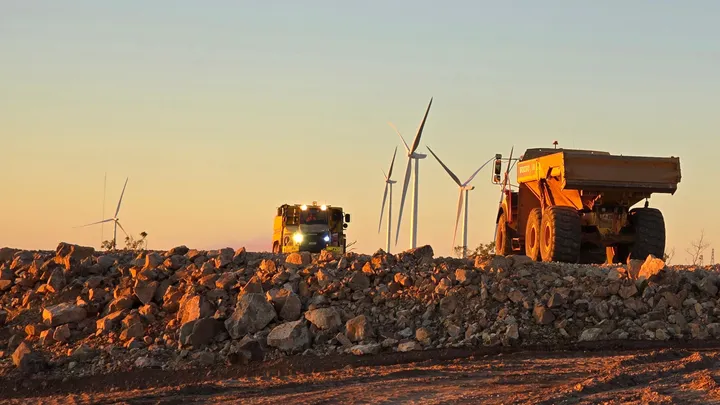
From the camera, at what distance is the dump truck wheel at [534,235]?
2083cm

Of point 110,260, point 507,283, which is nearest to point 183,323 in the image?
point 110,260

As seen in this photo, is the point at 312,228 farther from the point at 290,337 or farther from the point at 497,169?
the point at 290,337

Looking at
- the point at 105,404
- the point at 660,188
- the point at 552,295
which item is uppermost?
the point at 660,188

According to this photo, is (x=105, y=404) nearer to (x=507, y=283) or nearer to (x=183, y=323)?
(x=183, y=323)

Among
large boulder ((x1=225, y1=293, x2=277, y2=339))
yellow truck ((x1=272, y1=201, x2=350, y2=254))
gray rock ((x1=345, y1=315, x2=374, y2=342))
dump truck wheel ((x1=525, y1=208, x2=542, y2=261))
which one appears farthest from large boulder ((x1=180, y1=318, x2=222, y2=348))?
yellow truck ((x1=272, y1=201, x2=350, y2=254))

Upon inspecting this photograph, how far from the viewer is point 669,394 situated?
384 inches

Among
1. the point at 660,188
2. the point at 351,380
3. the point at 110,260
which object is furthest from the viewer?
the point at 660,188

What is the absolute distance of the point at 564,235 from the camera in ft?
64.1

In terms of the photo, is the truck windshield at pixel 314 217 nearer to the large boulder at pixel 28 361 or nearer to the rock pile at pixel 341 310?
the rock pile at pixel 341 310

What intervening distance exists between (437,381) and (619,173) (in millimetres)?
9882

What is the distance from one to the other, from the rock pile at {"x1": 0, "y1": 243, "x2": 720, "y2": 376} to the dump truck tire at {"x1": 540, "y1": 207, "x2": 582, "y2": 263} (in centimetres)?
320

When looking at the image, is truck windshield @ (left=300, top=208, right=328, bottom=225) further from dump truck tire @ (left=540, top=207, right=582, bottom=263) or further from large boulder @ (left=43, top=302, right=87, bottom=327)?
large boulder @ (left=43, top=302, right=87, bottom=327)

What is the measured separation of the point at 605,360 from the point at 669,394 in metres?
2.77

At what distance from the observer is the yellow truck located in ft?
106
